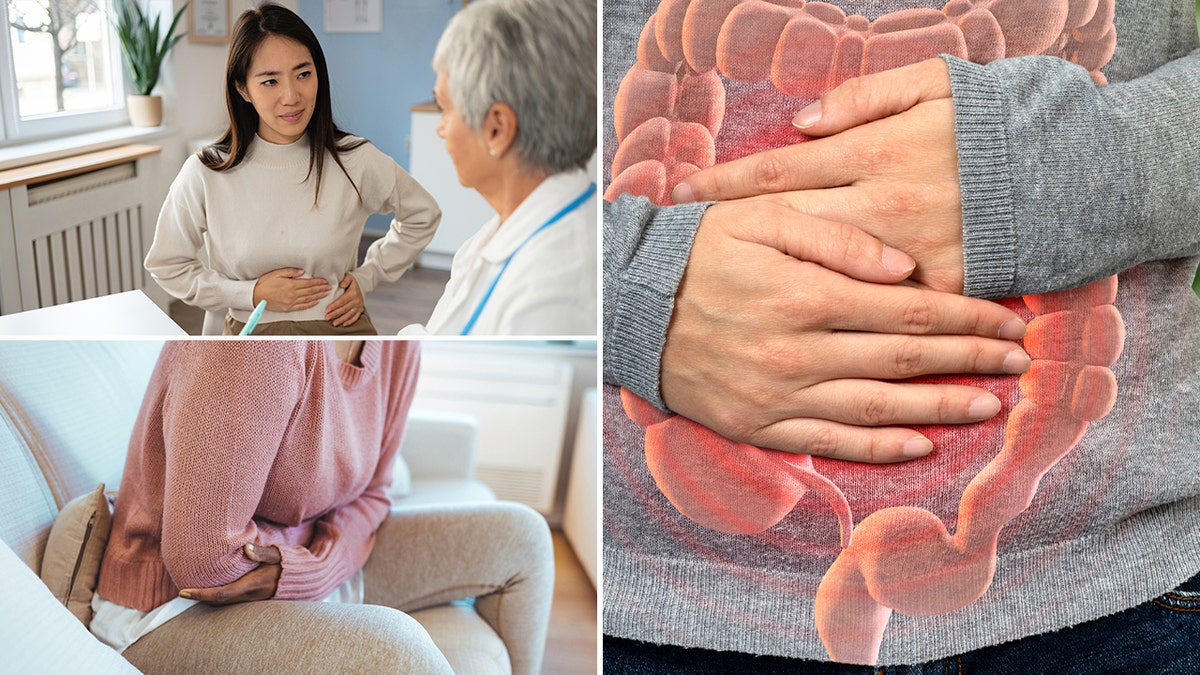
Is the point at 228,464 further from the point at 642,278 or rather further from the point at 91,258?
the point at 642,278

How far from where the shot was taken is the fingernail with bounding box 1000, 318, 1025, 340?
530mm

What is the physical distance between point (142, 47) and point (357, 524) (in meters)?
0.41

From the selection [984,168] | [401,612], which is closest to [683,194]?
[984,168]

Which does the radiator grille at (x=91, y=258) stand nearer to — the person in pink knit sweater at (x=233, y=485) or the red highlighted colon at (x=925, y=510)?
the person in pink knit sweater at (x=233, y=485)

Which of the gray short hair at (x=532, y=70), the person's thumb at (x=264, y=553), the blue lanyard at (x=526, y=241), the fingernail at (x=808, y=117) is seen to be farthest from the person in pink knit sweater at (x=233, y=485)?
the fingernail at (x=808, y=117)

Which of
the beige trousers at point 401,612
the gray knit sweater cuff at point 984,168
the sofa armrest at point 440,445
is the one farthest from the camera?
the sofa armrest at point 440,445

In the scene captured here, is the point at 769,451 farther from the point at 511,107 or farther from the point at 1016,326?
the point at 511,107

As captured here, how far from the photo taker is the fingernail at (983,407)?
53 cm

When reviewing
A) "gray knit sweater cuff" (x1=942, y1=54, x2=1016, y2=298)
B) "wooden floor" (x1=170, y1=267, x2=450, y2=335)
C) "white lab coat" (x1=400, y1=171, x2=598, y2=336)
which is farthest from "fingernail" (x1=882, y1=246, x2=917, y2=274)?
"wooden floor" (x1=170, y1=267, x2=450, y2=335)

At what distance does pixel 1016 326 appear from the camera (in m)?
0.53

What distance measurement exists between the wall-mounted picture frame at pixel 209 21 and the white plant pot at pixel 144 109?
0.05 metres

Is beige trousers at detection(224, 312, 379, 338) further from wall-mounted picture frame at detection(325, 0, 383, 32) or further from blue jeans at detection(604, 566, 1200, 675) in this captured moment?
blue jeans at detection(604, 566, 1200, 675)

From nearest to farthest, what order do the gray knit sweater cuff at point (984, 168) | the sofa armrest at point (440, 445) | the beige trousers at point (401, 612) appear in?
the gray knit sweater cuff at point (984, 168)
the beige trousers at point (401, 612)
the sofa armrest at point (440, 445)

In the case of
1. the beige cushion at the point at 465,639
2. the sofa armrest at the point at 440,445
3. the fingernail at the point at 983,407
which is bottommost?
the beige cushion at the point at 465,639
